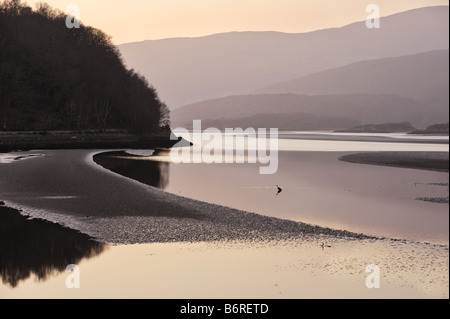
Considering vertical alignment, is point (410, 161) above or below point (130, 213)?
below

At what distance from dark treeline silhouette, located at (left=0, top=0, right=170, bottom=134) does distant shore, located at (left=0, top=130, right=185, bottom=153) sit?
6030mm

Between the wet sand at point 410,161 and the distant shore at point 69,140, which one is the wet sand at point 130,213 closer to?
the wet sand at point 410,161

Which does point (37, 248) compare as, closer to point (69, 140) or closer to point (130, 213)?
point (130, 213)

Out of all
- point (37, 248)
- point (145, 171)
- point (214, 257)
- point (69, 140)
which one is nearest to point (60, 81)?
point (69, 140)

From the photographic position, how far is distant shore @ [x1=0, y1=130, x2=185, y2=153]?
94731mm

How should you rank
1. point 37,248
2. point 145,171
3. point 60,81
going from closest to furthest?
point 37,248 < point 145,171 < point 60,81

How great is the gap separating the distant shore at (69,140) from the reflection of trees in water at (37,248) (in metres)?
64.5

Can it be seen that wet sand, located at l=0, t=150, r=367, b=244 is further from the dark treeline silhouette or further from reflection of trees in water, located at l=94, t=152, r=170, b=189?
the dark treeline silhouette

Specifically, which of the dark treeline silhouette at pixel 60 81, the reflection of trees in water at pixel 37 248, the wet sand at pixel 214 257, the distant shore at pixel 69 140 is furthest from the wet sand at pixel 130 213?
the dark treeline silhouette at pixel 60 81

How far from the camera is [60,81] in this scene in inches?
5172

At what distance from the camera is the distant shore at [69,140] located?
9473 cm

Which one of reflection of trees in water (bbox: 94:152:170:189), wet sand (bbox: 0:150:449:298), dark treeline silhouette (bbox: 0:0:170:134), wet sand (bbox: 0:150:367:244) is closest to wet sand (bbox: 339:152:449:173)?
reflection of trees in water (bbox: 94:152:170:189)

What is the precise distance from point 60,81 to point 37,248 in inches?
4626

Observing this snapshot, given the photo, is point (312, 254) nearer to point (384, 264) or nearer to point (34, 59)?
point (384, 264)
